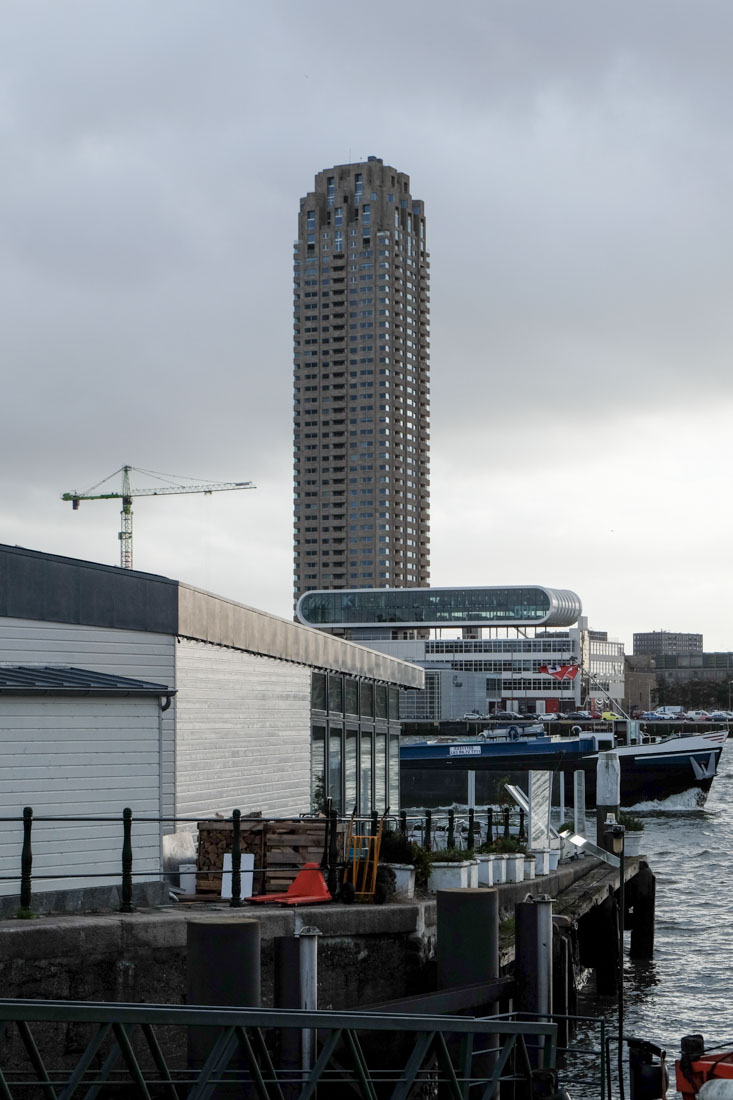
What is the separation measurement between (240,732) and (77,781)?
5.67 metres

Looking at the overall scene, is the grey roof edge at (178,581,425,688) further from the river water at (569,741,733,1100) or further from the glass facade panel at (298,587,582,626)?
the glass facade panel at (298,587,582,626)

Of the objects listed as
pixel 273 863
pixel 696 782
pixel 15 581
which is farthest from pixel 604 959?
pixel 696 782

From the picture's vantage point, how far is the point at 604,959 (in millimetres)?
25484

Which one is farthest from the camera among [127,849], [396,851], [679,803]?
[679,803]

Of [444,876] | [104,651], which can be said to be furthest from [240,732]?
[444,876]

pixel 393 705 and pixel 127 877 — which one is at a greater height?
pixel 393 705

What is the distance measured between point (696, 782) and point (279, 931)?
63.0 metres

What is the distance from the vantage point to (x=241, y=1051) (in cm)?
1171

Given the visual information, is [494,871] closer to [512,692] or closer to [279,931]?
[279,931]

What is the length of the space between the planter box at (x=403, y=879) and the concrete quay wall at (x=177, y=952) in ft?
1.29

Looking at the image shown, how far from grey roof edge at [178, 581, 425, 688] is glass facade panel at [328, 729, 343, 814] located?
150 centimetres

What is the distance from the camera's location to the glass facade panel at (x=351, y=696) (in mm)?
29969

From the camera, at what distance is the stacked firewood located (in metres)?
17.9

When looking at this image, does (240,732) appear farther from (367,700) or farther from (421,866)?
(367,700)
